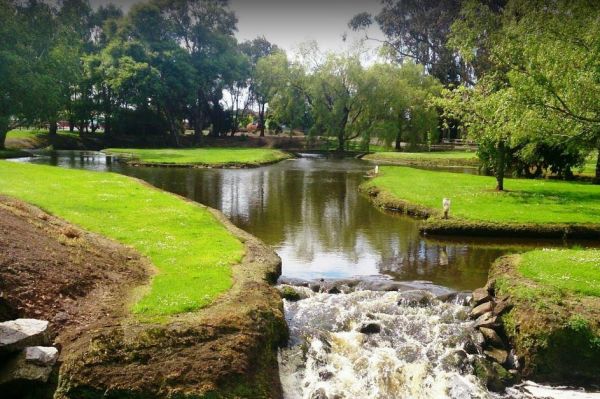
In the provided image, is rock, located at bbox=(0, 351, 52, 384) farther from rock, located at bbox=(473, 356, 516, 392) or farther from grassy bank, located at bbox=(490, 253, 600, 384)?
grassy bank, located at bbox=(490, 253, 600, 384)

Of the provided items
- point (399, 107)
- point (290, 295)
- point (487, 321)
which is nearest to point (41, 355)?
point (290, 295)

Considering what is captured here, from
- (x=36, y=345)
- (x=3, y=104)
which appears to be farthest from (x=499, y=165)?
(x=3, y=104)

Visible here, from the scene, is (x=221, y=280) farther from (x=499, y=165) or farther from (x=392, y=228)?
(x=499, y=165)

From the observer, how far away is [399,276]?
18781 mm

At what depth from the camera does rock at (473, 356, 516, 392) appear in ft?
37.9

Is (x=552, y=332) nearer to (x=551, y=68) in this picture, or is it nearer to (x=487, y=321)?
(x=487, y=321)

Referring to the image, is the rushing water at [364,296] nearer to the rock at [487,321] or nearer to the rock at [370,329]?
the rock at [370,329]

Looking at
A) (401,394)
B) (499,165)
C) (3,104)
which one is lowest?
(401,394)

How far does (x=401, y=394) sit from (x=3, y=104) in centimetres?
6372

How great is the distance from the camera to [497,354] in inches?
495

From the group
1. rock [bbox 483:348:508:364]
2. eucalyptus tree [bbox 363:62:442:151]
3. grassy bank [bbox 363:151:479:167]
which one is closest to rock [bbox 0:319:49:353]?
rock [bbox 483:348:508:364]

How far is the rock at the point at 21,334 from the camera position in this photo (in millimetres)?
8844

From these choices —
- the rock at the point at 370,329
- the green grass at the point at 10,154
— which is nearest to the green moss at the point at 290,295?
the rock at the point at 370,329

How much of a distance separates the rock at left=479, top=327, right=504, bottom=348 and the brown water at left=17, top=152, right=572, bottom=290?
13.7 feet
